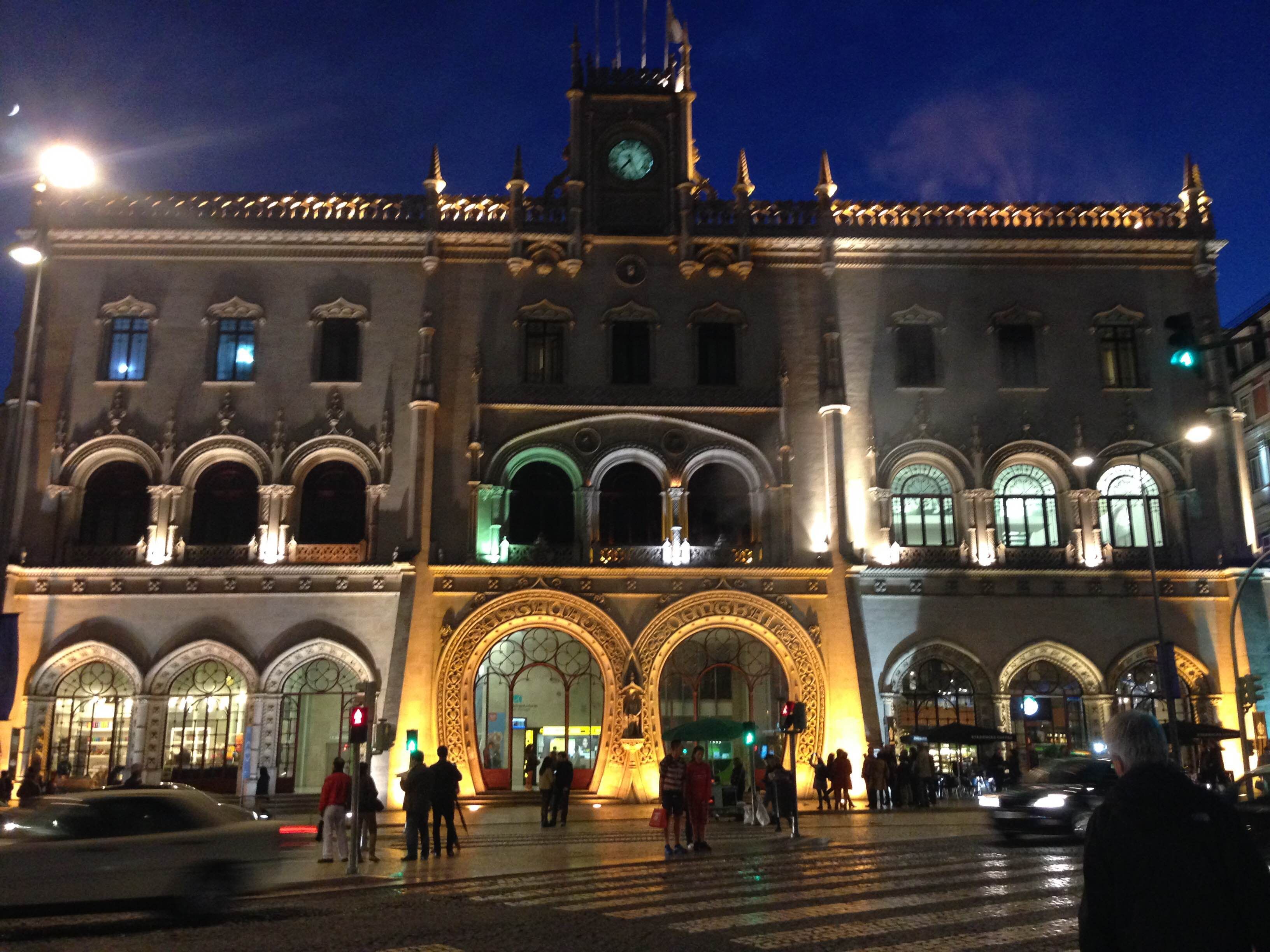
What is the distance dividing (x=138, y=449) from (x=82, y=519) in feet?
8.04

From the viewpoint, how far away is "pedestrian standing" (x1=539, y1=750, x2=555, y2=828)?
26484 millimetres

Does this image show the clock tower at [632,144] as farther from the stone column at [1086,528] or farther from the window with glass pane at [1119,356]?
the stone column at [1086,528]

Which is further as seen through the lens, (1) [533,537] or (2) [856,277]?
(2) [856,277]

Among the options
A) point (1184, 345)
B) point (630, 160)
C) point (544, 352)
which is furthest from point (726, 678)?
point (1184, 345)

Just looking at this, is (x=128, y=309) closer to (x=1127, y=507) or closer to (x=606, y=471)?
(x=606, y=471)

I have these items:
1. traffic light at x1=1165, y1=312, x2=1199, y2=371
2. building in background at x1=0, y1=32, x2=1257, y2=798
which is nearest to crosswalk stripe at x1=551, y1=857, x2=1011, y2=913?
traffic light at x1=1165, y1=312, x2=1199, y2=371

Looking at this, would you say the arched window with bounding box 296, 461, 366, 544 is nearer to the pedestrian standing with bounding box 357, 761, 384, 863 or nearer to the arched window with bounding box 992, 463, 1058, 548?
the pedestrian standing with bounding box 357, 761, 384, 863

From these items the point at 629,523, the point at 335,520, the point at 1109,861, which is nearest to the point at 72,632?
the point at 335,520

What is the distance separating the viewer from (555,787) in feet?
87.7

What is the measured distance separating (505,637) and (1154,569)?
17067 millimetres

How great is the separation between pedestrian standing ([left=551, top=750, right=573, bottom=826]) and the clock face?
18929mm

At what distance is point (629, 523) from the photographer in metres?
35.5

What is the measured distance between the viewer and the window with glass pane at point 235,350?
35750 mm

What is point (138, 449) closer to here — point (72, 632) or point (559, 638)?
point (72, 632)
